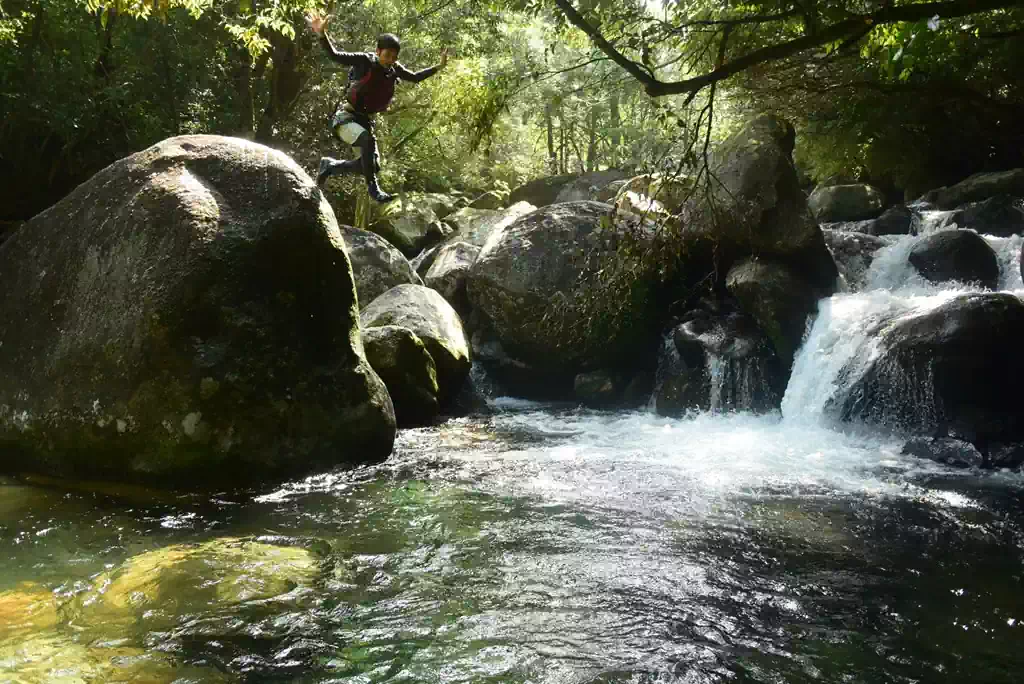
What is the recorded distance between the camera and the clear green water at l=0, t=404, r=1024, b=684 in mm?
4195

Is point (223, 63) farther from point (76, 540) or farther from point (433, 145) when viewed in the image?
point (76, 540)

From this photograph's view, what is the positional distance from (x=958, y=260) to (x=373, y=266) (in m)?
9.00

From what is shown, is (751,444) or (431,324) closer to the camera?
(751,444)

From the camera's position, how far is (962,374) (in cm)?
929

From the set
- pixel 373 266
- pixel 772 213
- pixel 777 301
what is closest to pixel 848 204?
pixel 772 213

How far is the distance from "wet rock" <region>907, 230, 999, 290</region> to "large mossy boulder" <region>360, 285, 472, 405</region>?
7199 millimetres

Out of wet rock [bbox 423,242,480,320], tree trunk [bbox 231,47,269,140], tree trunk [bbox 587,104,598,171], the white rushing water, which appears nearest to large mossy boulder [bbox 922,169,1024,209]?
the white rushing water

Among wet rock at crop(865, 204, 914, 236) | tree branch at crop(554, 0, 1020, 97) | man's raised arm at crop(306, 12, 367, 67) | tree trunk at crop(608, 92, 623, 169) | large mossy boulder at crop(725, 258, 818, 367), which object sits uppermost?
tree trunk at crop(608, 92, 623, 169)

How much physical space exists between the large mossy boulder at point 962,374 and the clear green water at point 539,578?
132cm

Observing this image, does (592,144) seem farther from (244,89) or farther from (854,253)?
(854,253)

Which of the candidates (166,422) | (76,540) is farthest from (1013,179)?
(76,540)

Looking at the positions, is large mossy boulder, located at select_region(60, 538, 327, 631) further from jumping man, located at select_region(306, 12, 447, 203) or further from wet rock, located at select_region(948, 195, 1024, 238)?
wet rock, located at select_region(948, 195, 1024, 238)

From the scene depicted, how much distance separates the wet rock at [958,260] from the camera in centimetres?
1238

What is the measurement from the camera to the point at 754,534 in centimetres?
625
